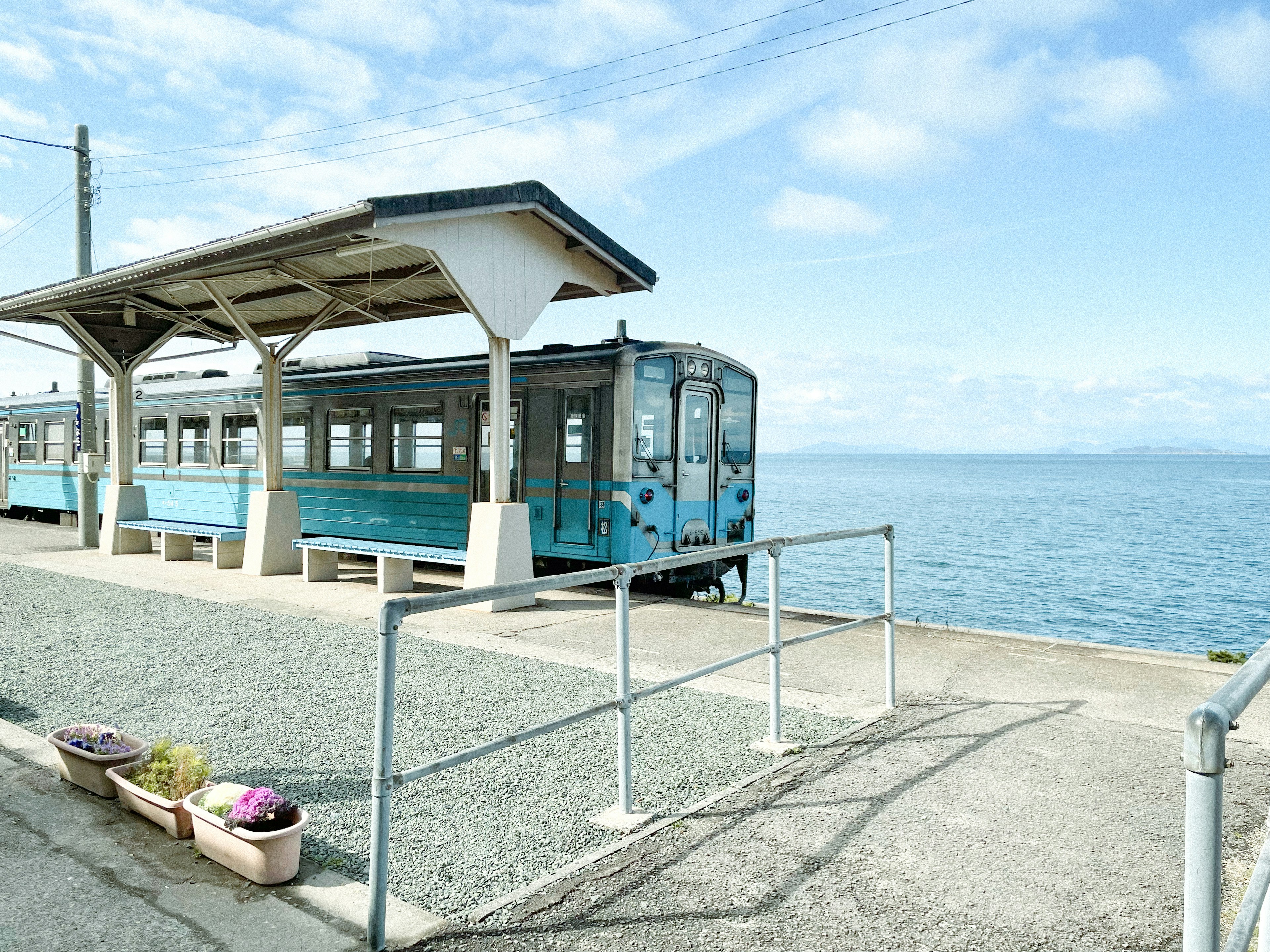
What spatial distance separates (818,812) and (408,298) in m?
9.86

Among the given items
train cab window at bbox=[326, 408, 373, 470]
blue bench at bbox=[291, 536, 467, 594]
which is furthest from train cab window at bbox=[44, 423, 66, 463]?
blue bench at bbox=[291, 536, 467, 594]

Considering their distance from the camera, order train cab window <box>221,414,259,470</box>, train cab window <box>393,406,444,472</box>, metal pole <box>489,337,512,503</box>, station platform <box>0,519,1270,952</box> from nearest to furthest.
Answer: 1. station platform <box>0,519,1270,952</box>
2. metal pole <box>489,337,512,503</box>
3. train cab window <box>393,406,444,472</box>
4. train cab window <box>221,414,259,470</box>

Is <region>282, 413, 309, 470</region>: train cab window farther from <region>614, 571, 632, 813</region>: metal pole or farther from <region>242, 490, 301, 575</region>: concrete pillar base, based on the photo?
<region>614, 571, 632, 813</region>: metal pole

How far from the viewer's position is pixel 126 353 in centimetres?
1538

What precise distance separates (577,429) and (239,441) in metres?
7.86

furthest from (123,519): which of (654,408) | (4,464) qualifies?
(4,464)

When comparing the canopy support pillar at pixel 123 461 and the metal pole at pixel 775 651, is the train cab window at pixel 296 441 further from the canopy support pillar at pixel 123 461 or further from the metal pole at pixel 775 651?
the metal pole at pixel 775 651

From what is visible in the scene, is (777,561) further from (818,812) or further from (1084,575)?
(1084,575)

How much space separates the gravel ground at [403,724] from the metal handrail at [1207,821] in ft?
8.28

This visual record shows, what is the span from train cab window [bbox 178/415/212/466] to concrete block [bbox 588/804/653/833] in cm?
1486

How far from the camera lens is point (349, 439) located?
48.2 feet

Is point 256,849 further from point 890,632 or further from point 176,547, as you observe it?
point 176,547

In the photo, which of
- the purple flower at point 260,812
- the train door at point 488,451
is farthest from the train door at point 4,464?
the purple flower at point 260,812

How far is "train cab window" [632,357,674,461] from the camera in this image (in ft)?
37.4
